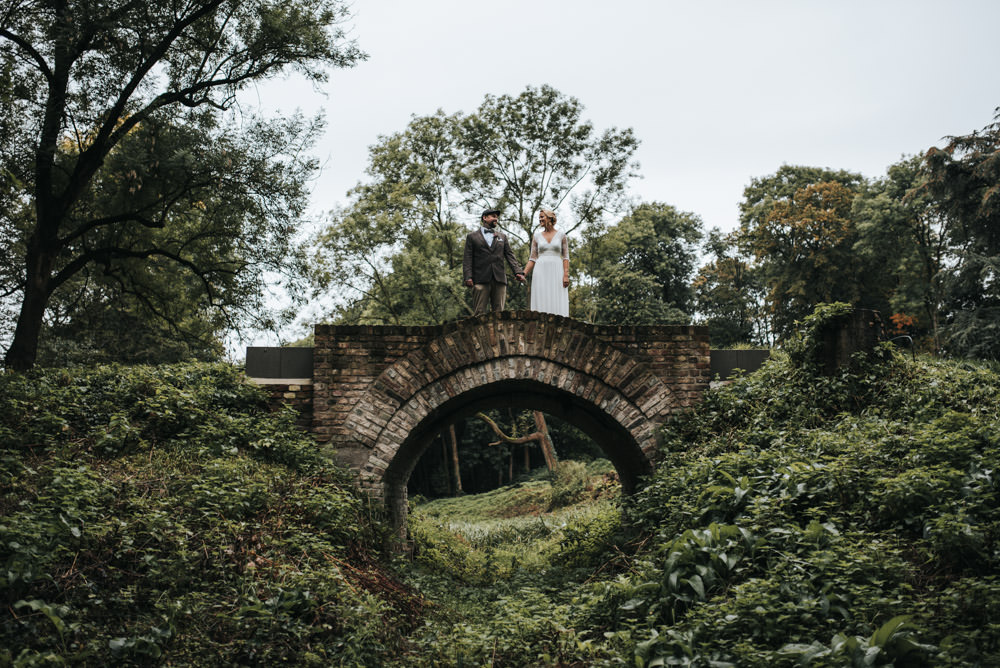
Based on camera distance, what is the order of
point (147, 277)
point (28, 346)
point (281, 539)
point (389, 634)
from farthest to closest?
1. point (147, 277)
2. point (28, 346)
3. point (281, 539)
4. point (389, 634)

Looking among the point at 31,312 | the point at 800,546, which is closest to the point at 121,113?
the point at 31,312

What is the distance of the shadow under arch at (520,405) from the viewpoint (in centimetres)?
934

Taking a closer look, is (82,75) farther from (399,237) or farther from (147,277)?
(399,237)

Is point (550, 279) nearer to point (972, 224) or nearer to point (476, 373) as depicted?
point (476, 373)

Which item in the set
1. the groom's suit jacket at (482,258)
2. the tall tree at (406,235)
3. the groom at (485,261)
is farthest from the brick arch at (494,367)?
the tall tree at (406,235)

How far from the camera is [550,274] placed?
10.1 meters

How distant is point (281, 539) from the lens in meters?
6.71

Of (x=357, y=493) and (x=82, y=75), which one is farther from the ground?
(x=82, y=75)

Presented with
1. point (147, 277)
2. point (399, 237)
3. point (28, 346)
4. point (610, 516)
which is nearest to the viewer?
point (28, 346)

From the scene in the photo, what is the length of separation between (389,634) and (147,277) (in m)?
10.7

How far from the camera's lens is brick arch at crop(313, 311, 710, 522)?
906cm

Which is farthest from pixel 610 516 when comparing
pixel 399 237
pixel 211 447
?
pixel 399 237

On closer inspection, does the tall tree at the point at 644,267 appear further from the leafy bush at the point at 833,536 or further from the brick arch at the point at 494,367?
the leafy bush at the point at 833,536

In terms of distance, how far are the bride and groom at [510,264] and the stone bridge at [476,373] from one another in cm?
88
